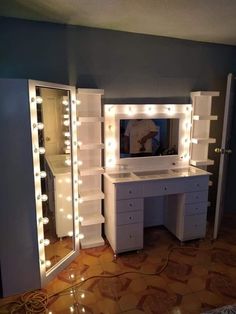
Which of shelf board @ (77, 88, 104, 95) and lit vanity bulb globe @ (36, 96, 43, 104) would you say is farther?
shelf board @ (77, 88, 104, 95)

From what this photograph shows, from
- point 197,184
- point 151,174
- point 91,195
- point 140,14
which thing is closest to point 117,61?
point 140,14

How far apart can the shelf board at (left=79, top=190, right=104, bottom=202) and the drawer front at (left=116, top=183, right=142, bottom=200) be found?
273 mm

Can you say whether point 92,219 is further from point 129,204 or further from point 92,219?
point 129,204

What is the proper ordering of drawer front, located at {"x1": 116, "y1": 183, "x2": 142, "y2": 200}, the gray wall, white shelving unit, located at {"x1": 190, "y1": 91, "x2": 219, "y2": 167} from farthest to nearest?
white shelving unit, located at {"x1": 190, "y1": 91, "x2": 219, "y2": 167} → drawer front, located at {"x1": 116, "y1": 183, "x2": 142, "y2": 200} → the gray wall

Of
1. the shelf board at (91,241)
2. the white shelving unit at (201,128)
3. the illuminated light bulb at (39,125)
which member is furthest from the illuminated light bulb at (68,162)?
the white shelving unit at (201,128)

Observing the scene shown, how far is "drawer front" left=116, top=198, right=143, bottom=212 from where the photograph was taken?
7.91 ft

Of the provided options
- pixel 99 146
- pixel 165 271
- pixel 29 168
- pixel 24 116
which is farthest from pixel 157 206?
pixel 24 116

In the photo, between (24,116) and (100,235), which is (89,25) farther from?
(100,235)

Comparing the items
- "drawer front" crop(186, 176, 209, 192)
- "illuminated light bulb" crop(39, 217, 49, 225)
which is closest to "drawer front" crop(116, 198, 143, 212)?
"drawer front" crop(186, 176, 209, 192)

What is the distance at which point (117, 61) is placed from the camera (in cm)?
260

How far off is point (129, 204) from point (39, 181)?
925 millimetres

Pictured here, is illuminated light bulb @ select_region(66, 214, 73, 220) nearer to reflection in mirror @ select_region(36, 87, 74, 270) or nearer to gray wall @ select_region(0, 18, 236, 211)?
reflection in mirror @ select_region(36, 87, 74, 270)

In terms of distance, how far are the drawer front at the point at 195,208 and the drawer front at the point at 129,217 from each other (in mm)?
528

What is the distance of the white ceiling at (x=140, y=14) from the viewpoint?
6.03ft
